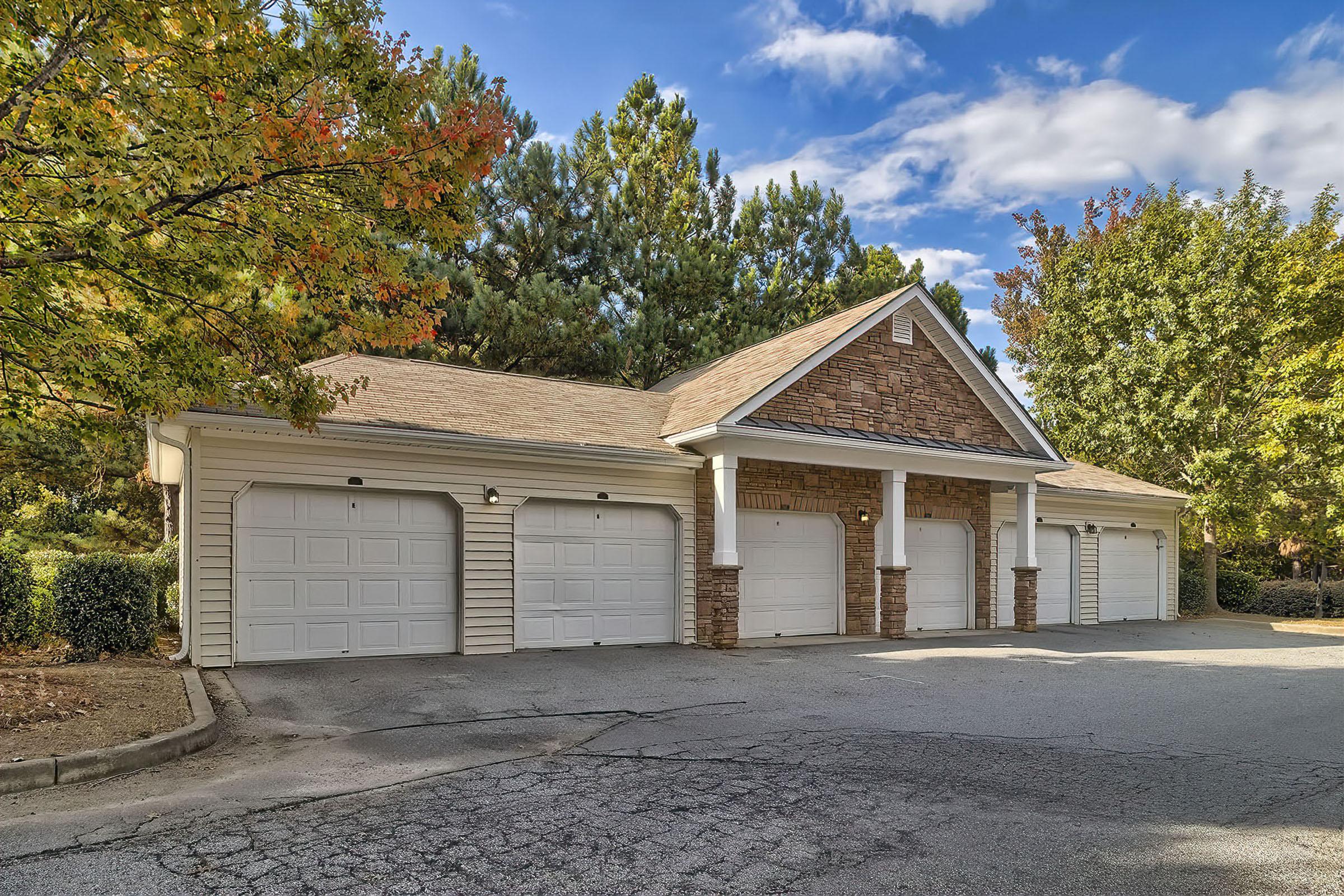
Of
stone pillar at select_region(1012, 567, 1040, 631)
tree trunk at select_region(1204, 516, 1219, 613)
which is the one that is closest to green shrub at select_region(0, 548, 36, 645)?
stone pillar at select_region(1012, 567, 1040, 631)

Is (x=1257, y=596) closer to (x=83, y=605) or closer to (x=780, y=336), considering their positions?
(x=780, y=336)

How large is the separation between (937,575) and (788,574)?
366 centimetres

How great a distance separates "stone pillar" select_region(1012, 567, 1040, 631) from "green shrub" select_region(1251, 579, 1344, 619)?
1217cm

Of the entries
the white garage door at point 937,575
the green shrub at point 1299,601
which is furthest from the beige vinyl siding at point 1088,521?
the green shrub at point 1299,601

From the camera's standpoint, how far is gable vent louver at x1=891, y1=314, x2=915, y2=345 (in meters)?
15.6

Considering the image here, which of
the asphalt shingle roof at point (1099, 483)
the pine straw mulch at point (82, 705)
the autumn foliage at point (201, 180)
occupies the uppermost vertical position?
the autumn foliage at point (201, 180)

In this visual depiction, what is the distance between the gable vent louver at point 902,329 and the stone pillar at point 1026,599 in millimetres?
5079

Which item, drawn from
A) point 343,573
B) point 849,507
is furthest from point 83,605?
point 849,507

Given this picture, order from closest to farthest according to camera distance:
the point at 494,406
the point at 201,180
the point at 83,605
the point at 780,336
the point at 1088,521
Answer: the point at 201,180, the point at 83,605, the point at 494,406, the point at 780,336, the point at 1088,521

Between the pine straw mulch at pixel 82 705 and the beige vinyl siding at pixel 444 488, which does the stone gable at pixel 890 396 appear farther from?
the pine straw mulch at pixel 82 705

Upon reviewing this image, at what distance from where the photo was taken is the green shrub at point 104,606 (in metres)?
10.0

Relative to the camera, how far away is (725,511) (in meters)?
13.3

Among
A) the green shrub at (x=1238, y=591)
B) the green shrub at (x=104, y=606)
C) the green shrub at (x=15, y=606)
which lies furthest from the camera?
the green shrub at (x=1238, y=591)

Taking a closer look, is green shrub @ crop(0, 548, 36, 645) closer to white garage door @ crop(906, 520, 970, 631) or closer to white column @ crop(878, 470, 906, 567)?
white column @ crop(878, 470, 906, 567)
